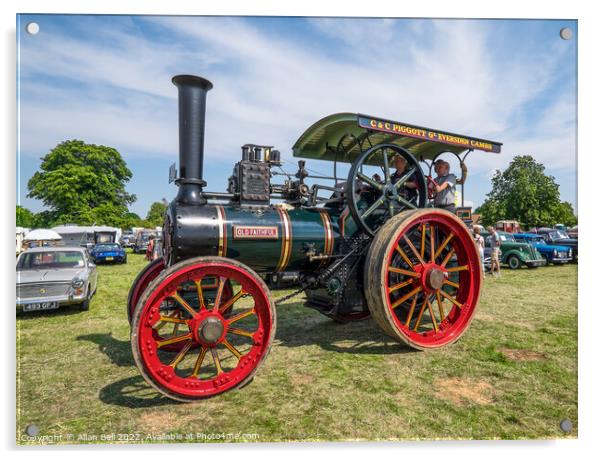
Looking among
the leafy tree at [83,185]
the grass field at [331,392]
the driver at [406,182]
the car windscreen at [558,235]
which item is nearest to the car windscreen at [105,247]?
the leafy tree at [83,185]

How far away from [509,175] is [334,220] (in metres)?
2.54

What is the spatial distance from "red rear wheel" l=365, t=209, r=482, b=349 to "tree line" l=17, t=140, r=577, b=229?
1.01 meters

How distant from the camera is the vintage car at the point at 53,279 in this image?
5.61m

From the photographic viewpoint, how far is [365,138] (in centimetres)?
472

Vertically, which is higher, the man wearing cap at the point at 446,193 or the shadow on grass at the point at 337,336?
the man wearing cap at the point at 446,193

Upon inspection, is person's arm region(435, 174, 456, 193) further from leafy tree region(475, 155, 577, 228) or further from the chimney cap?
the chimney cap

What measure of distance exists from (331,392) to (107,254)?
57.9 ft

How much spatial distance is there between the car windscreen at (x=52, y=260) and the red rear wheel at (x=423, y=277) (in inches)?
215

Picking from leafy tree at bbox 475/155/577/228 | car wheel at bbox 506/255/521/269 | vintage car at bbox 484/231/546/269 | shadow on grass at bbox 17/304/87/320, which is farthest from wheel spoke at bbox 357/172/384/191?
car wheel at bbox 506/255/521/269

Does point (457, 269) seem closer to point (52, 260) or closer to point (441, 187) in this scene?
point (441, 187)

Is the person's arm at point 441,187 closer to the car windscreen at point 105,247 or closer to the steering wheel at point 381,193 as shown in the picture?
the steering wheel at point 381,193

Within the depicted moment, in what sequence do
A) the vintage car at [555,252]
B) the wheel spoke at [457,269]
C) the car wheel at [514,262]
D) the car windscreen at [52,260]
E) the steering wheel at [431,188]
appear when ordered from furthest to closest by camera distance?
the vintage car at [555,252] < the car wheel at [514,262] < the car windscreen at [52,260] < the steering wheel at [431,188] < the wheel spoke at [457,269]

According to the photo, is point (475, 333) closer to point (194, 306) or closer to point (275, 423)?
point (275, 423)

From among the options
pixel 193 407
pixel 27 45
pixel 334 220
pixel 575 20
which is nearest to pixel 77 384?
pixel 193 407
